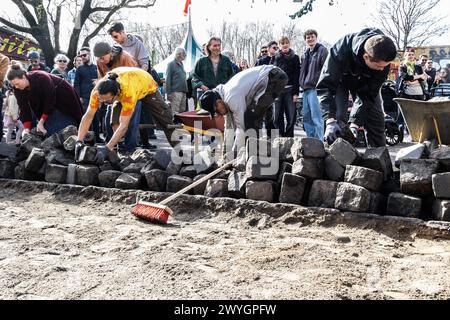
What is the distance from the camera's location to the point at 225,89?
14.4 ft

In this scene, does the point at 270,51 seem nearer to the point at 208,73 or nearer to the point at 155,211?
the point at 208,73

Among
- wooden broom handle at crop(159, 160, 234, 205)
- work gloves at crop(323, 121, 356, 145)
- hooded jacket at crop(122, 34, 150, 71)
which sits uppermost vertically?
hooded jacket at crop(122, 34, 150, 71)

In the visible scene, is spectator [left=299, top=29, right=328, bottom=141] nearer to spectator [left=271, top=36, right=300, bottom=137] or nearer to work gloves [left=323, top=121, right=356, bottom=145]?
spectator [left=271, top=36, right=300, bottom=137]

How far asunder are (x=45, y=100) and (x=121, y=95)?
1.35m

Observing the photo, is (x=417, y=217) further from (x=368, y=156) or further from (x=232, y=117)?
(x=232, y=117)

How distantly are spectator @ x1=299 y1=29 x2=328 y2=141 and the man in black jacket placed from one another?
147cm

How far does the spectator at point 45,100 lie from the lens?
5.30m

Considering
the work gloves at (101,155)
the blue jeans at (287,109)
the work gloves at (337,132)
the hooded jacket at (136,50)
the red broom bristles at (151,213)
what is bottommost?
the red broom bristles at (151,213)

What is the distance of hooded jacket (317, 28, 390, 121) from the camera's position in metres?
3.85

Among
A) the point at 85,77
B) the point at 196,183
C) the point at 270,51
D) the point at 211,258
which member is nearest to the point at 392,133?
the point at 270,51

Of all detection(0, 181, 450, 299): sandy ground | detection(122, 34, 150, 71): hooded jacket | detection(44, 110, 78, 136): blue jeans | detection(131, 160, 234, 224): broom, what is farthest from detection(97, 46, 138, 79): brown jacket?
detection(131, 160, 234, 224): broom

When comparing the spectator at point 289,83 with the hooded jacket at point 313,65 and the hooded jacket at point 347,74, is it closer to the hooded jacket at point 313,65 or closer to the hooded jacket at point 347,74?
the hooded jacket at point 313,65

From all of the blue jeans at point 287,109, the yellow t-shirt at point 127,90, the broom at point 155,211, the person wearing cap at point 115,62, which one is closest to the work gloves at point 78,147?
the yellow t-shirt at point 127,90

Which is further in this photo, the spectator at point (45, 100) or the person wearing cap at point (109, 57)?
the spectator at point (45, 100)
